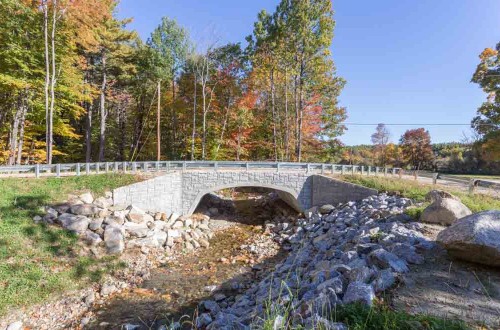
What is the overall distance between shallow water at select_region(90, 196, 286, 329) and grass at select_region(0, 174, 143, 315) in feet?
6.17

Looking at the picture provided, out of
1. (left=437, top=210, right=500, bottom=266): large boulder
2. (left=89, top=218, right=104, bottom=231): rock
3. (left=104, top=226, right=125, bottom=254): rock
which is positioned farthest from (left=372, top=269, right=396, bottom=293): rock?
(left=89, top=218, right=104, bottom=231): rock

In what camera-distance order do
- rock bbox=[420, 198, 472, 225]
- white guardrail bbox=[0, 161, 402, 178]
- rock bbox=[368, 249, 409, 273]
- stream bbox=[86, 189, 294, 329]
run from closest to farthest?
rock bbox=[368, 249, 409, 273]
stream bbox=[86, 189, 294, 329]
rock bbox=[420, 198, 472, 225]
white guardrail bbox=[0, 161, 402, 178]

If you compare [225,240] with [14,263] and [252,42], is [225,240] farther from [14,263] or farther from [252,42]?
[252,42]

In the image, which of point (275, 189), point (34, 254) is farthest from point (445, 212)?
point (34, 254)

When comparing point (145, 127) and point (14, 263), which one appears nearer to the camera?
point (14, 263)

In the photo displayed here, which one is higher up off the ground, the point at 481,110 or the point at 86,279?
the point at 481,110

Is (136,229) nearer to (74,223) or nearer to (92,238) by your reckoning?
(92,238)

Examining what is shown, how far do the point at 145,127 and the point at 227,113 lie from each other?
975cm

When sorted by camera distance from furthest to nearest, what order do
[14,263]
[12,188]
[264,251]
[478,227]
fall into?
[264,251]
[12,188]
[14,263]
[478,227]

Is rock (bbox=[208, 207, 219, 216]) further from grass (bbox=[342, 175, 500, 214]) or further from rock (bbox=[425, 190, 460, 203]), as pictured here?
rock (bbox=[425, 190, 460, 203])

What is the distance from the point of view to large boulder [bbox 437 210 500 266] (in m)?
4.65

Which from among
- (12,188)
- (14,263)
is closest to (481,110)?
(14,263)

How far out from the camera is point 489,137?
56.0 ft

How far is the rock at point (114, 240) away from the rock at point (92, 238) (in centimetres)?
25
